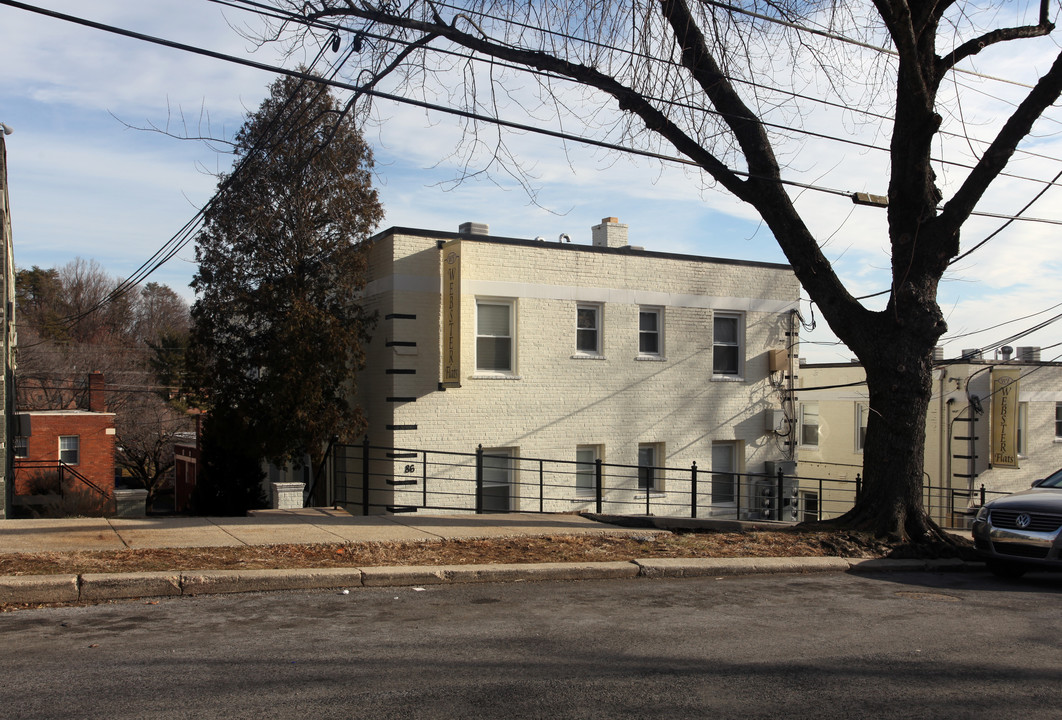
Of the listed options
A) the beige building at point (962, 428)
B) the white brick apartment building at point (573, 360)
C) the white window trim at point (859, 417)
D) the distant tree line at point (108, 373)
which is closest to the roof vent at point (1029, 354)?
the beige building at point (962, 428)

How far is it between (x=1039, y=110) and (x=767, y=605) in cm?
732

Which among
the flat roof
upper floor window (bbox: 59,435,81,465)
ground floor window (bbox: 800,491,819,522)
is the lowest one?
ground floor window (bbox: 800,491,819,522)

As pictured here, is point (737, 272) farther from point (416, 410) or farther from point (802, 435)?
point (802, 435)

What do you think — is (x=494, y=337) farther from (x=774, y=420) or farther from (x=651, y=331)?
(x=774, y=420)

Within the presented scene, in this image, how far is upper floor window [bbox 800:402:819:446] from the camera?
95.9ft

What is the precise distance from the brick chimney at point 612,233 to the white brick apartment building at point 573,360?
38 mm

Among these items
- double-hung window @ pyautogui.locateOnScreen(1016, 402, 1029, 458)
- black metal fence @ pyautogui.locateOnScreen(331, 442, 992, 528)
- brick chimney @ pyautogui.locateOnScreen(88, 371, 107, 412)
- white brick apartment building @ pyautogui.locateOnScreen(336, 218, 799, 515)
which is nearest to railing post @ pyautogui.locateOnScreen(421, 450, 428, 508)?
black metal fence @ pyautogui.locateOnScreen(331, 442, 992, 528)

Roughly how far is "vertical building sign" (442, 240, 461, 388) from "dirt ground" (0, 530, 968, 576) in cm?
607

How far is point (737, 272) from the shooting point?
2041cm

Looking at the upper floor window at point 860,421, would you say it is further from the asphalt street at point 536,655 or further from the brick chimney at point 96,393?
the brick chimney at point 96,393

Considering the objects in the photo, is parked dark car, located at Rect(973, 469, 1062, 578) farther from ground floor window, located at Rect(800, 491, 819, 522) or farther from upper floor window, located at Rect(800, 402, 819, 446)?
upper floor window, located at Rect(800, 402, 819, 446)

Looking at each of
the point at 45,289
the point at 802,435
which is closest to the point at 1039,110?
the point at 802,435

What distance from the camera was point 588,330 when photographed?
18688 mm

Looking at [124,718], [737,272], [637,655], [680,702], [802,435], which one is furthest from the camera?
[802,435]
